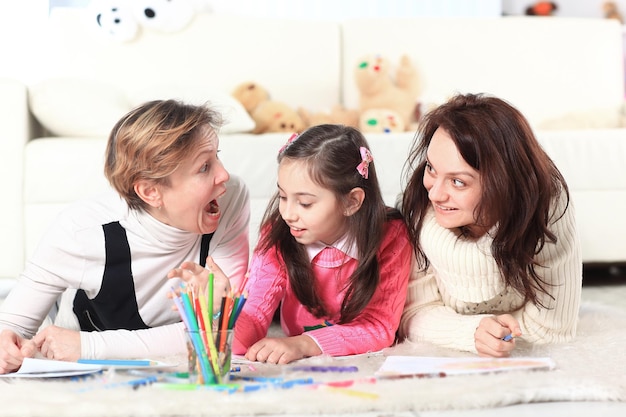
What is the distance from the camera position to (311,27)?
9.44 ft

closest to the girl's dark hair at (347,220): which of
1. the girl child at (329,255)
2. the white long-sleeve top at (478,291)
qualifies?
the girl child at (329,255)

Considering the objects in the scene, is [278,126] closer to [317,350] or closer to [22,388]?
[317,350]

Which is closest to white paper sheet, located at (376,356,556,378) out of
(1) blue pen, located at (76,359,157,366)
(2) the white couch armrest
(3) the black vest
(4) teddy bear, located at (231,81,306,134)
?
(1) blue pen, located at (76,359,157,366)

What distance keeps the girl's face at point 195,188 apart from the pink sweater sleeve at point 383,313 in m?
0.30

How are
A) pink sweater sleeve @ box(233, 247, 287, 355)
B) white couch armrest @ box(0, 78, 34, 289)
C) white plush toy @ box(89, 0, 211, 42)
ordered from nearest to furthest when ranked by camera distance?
pink sweater sleeve @ box(233, 247, 287, 355) → white couch armrest @ box(0, 78, 34, 289) → white plush toy @ box(89, 0, 211, 42)

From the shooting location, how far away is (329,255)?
4.71ft

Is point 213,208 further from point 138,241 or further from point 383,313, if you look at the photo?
point 383,313

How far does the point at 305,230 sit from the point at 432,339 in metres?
0.31

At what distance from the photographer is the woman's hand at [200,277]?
114 centimetres

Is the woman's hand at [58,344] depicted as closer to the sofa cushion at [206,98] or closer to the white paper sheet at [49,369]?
the white paper sheet at [49,369]

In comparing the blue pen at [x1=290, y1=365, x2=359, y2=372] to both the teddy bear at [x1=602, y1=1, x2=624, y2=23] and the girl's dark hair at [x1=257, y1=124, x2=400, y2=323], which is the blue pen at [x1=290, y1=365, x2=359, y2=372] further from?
the teddy bear at [x1=602, y1=1, x2=624, y2=23]

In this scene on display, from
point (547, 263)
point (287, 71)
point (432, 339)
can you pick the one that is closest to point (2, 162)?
point (287, 71)

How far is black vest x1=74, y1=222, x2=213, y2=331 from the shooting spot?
1.44 meters

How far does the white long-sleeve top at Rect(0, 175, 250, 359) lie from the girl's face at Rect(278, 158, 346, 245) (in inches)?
8.1
